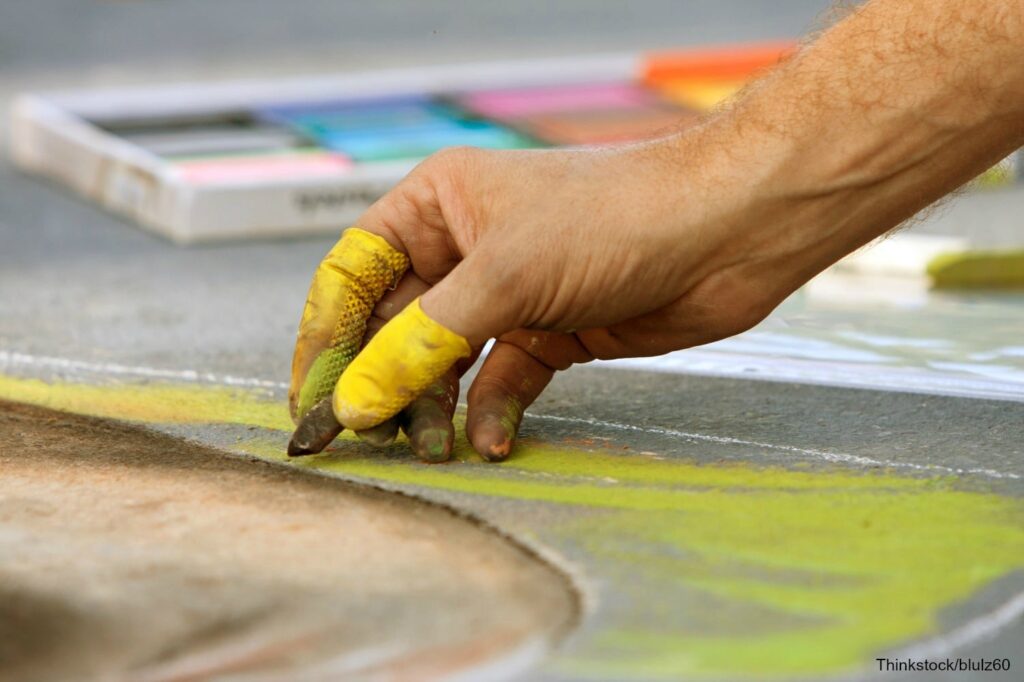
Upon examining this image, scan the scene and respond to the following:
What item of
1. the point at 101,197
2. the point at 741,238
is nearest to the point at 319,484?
the point at 741,238

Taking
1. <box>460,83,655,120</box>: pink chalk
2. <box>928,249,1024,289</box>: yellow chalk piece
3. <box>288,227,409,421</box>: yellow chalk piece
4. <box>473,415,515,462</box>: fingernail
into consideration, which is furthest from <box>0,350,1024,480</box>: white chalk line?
<box>460,83,655,120</box>: pink chalk

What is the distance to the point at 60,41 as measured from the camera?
687 cm

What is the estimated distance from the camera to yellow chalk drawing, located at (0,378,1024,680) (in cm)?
153

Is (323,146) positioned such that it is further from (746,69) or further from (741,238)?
(741,238)

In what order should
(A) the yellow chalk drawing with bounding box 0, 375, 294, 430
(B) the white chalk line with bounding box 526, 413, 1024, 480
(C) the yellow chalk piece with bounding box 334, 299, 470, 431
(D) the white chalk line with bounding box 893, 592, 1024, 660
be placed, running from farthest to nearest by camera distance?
(A) the yellow chalk drawing with bounding box 0, 375, 294, 430, (B) the white chalk line with bounding box 526, 413, 1024, 480, (C) the yellow chalk piece with bounding box 334, 299, 470, 431, (D) the white chalk line with bounding box 893, 592, 1024, 660

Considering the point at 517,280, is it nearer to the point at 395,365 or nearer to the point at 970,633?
the point at 395,365

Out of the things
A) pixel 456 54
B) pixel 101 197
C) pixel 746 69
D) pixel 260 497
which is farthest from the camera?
pixel 456 54

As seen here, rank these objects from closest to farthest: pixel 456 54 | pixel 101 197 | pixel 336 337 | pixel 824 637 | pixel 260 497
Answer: pixel 824 637, pixel 260 497, pixel 336 337, pixel 101 197, pixel 456 54

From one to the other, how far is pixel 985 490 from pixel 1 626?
132 cm

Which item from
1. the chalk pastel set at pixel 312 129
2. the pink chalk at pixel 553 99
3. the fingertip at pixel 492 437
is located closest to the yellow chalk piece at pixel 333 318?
the fingertip at pixel 492 437

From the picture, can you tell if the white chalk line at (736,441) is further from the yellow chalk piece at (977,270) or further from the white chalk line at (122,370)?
the yellow chalk piece at (977,270)

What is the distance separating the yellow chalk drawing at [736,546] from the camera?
1.53 meters

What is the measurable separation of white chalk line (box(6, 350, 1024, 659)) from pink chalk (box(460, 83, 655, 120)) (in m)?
2.13

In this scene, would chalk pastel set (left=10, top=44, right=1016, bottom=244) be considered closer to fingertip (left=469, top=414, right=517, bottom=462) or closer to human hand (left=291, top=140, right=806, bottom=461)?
human hand (left=291, top=140, right=806, bottom=461)
